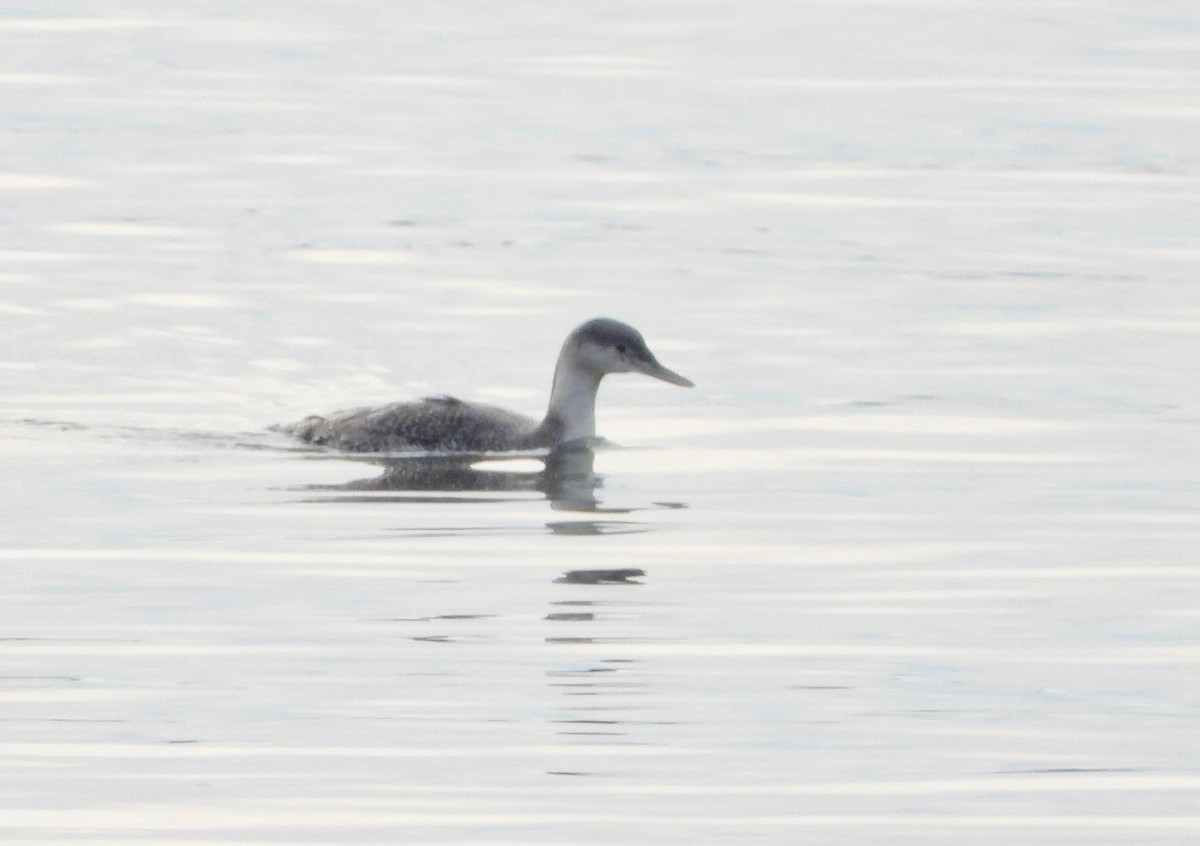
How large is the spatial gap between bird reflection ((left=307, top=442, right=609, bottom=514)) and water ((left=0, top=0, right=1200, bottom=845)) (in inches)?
3.0

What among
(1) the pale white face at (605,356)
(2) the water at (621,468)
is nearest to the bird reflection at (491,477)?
(2) the water at (621,468)

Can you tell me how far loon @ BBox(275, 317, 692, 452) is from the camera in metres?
14.3

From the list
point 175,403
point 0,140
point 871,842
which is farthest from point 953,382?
point 0,140

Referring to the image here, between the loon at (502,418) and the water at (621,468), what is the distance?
1.13 feet

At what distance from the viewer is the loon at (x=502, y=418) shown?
14.3 m

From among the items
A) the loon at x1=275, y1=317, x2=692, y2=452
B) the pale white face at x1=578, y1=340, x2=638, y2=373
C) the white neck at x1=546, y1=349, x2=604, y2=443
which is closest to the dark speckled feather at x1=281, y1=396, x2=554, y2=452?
the loon at x1=275, y1=317, x2=692, y2=452

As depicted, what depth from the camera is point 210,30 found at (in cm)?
3584

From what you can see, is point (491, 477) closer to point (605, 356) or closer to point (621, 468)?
point (621, 468)

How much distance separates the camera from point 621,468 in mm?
13758

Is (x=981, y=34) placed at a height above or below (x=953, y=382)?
above

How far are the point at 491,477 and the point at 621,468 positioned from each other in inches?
24.5

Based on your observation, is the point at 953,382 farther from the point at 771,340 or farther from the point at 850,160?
the point at 850,160

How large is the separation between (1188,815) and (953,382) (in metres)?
7.95

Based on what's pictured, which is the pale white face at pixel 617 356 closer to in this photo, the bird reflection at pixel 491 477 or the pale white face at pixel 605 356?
the pale white face at pixel 605 356
